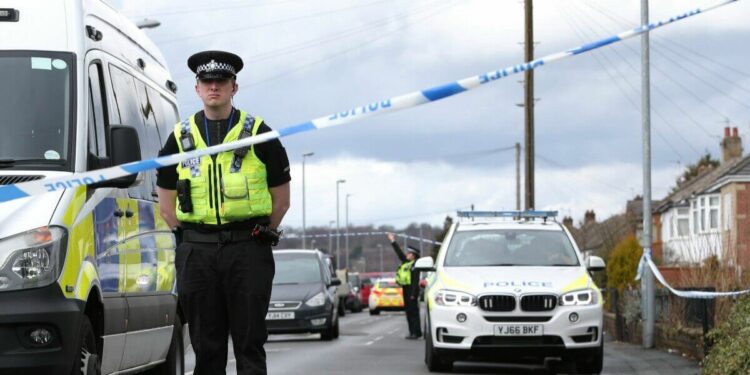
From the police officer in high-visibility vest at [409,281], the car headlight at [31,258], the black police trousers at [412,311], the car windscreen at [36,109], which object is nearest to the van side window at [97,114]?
the car windscreen at [36,109]

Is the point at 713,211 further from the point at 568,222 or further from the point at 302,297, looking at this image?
the point at 302,297

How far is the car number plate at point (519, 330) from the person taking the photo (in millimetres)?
14945

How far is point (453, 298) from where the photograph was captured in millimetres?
15305

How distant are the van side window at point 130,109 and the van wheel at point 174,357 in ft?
3.87

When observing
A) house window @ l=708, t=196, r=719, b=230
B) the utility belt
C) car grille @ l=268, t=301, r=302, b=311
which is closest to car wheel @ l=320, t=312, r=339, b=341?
car grille @ l=268, t=301, r=302, b=311

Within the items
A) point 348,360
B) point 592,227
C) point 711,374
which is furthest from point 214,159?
point 592,227

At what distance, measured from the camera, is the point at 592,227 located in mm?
88812

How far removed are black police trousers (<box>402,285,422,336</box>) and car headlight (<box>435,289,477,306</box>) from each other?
35.2 feet

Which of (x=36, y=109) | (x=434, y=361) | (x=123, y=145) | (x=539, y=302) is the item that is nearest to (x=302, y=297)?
(x=434, y=361)

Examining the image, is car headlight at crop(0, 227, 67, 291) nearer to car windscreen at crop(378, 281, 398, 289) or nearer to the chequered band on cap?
the chequered band on cap

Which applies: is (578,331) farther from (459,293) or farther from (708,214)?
(708,214)

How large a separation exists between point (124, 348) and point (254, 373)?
8.54 feet

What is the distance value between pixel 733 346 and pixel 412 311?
15584 millimetres

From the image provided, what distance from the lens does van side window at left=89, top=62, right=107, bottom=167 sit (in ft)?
29.3
